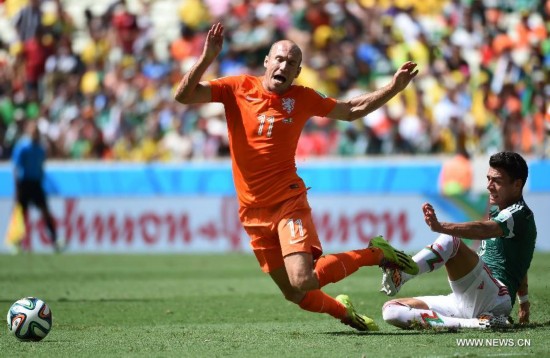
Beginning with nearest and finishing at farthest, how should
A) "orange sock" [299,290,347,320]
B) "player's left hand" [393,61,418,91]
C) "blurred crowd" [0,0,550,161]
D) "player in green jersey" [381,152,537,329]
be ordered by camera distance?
1. "player in green jersey" [381,152,537,329]
2. "orange sock" [299,290,347,320]
3. "player's left hand" [393,61,418,91]
4. "blurred crowd" [0,0,550,161]

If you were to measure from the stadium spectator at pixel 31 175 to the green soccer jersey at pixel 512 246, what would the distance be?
13.2 meters

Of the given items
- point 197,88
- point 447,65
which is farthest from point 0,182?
point 197,88

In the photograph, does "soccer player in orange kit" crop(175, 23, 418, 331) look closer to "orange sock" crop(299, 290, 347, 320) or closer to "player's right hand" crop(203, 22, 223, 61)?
"orange sock" crop(299, 290, 347, 320)

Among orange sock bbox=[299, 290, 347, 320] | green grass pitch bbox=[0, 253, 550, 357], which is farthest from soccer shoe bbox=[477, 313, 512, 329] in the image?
orange sock bbox=[299, 290, 347, 320]

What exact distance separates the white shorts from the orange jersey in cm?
154

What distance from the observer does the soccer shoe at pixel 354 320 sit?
28.9 ft

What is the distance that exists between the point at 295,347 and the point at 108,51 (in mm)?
18355

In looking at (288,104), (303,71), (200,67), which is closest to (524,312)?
(288,104)

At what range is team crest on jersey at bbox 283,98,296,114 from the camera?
28.6 ft

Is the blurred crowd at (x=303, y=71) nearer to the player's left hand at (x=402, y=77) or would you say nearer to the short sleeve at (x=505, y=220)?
the player's left hand at (x=402, y=77)

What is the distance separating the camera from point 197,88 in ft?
27.7

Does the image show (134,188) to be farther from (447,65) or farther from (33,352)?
(33,352)

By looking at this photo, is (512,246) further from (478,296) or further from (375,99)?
(375,99)

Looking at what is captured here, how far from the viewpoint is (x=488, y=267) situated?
28.5 ft
